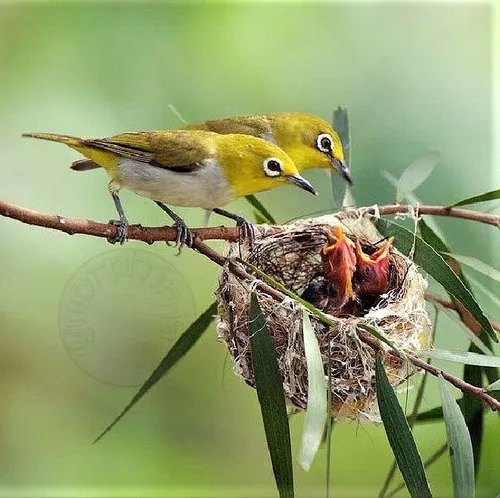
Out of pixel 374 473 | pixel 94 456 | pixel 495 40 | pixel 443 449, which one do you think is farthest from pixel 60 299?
pixel 495 40

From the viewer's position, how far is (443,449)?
1440mm

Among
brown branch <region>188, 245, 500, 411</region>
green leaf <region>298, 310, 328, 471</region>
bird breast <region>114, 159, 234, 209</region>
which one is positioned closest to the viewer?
green leaf <region>298, 310, 328, 471</region>

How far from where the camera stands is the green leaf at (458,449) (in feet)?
3.43

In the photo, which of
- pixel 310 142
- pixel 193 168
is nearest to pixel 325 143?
pixel 310 142

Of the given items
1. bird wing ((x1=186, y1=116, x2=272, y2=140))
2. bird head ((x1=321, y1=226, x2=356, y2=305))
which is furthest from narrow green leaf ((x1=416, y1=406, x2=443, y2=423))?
bird wing ((x1=186, y1=116, x2=272, y2=140))

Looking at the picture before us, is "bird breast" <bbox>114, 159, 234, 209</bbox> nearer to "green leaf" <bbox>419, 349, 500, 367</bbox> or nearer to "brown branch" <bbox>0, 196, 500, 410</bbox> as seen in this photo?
"brown branch" <bbox>0, 196, 500, 410</bbox>

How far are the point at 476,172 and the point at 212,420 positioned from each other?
0.72 meters

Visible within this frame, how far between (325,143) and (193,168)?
0.94 feet

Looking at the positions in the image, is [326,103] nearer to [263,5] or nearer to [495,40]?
[263,5]

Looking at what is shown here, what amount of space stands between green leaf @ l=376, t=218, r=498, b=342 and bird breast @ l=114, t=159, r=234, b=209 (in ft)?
1.01

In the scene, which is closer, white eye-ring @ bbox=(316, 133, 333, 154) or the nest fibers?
the nest fibers

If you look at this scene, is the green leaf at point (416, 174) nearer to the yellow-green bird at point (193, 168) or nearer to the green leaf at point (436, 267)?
the green leaf at point (436, 267)

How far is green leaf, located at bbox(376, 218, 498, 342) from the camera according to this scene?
1194 millimetres

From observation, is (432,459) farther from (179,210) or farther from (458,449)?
(179,210)
